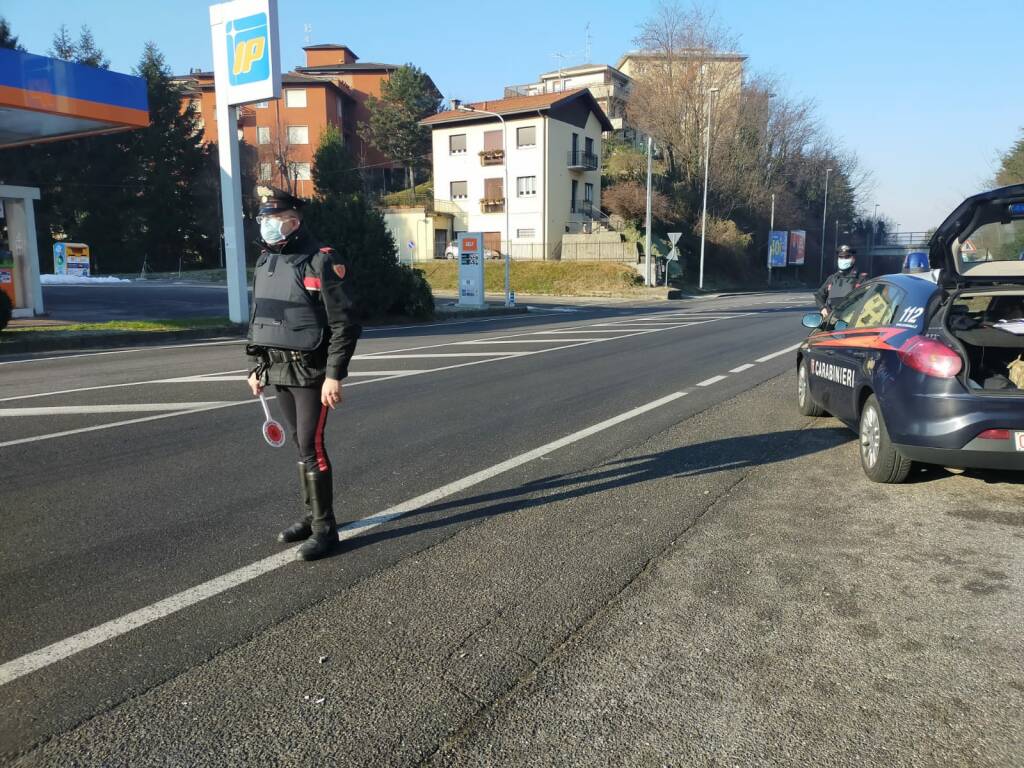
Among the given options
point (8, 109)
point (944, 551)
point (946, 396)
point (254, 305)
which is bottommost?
point (944, 551)

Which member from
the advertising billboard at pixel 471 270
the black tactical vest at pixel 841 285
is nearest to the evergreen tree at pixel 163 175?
the advertising billboard at pixel 471 270

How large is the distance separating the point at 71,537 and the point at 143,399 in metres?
4.63

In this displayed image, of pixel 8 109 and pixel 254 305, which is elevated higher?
pixel 8 109

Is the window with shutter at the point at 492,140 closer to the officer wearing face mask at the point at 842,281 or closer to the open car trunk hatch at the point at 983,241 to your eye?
the officer wearing face mask at the point at 842,281

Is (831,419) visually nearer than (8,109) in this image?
Yes

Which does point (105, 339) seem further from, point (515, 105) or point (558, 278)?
point (515, 105)

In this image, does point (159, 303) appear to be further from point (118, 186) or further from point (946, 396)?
point (118, 186)

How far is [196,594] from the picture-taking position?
3424 millimetres

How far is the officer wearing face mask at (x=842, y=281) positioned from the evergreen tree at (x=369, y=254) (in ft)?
41.0

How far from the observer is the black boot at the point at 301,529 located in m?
4.06

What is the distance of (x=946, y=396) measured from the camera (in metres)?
4.59

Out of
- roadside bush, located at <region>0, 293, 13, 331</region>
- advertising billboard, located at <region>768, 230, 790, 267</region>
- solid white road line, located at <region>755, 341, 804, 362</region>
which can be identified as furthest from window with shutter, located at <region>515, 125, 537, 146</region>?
roadside bush, located at <region>0, 293, 13, 331</region>

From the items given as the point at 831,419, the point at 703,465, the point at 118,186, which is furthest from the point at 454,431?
the point at 118,186

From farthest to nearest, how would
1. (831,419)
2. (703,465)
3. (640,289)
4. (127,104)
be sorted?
(640,289) → (127,104) → (831,419) → (703,465)
